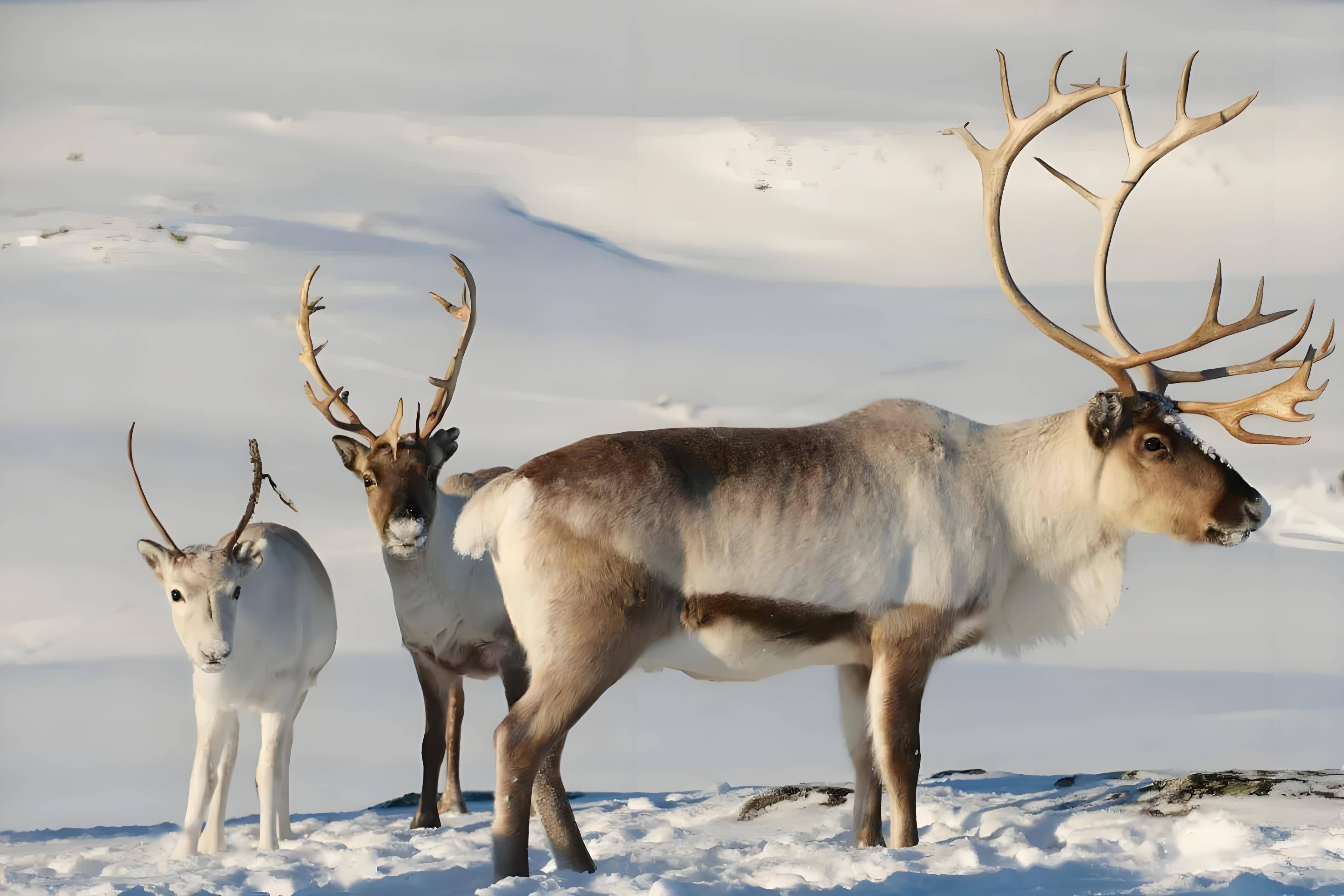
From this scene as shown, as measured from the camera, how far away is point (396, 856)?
7.56m

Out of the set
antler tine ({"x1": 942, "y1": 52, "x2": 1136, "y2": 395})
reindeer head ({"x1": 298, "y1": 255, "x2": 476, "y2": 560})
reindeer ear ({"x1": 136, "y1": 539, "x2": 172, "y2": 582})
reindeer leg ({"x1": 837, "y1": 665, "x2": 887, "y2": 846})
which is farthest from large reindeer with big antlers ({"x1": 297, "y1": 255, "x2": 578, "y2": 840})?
antler tine ({"x1": 942, "y1": 52, "x2": 1136, "y2": 395})

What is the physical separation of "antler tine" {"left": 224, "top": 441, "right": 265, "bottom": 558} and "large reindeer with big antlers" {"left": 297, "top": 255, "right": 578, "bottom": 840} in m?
0.46

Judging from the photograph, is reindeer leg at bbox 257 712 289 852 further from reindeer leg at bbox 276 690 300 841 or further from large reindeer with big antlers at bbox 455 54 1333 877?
large reindeer with big antlers at bbox 455 54 1333 877

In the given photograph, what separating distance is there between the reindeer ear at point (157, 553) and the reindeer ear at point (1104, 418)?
501cm

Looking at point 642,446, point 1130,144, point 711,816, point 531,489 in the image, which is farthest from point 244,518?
point 1130,144

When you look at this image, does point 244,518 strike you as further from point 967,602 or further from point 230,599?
point 967,602

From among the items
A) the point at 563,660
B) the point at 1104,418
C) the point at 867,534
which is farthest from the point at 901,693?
the point at 1104,418

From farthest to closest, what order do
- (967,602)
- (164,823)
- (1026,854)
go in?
(164,823) < (967,602) < (1026,854)

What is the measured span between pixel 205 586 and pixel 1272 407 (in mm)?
5899

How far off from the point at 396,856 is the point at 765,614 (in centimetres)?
224

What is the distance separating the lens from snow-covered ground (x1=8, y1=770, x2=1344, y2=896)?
262 inches

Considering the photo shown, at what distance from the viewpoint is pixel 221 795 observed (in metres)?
8.35

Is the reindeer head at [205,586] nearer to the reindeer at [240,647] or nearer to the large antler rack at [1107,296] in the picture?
the reindeer at [240,647]

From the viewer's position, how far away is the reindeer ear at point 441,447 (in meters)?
8.30
